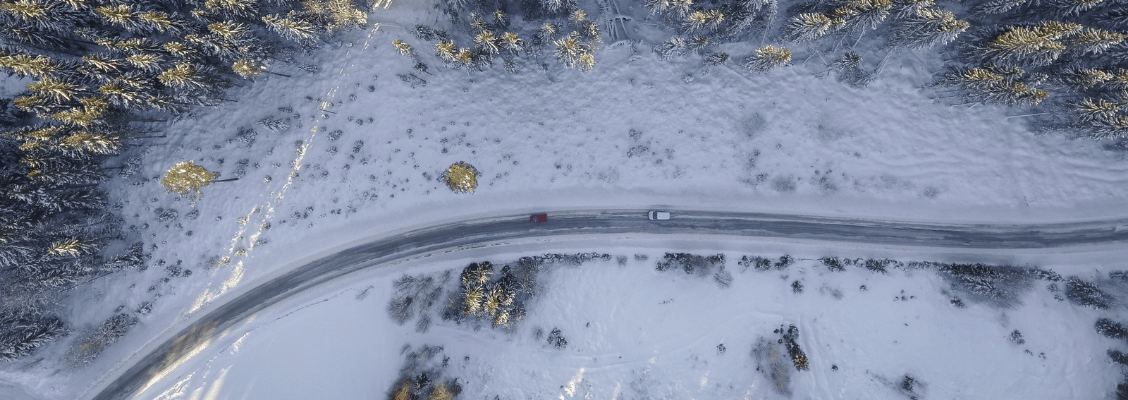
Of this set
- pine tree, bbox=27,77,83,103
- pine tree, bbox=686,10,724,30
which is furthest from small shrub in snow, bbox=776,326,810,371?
pine tree, bbox=27,77,83,103

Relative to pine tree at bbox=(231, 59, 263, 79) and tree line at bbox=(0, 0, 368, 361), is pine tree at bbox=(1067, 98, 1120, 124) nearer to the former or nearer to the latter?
tree line at bbox=(0, 0, 368, 361)

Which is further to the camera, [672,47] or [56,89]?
[672,47]

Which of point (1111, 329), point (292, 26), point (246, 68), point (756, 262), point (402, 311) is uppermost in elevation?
point (292, 26)

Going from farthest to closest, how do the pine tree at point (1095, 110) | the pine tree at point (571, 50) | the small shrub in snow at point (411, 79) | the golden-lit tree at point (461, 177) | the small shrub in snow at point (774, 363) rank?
1. the small shrub in snow at point (411, 79)
2. the golden-lit tree at point (461, 177)
3. the small shrub in snow at point (774, 363)
4. the pine tree at point (571, 50)
5. the pine tree at point (1095, 110)

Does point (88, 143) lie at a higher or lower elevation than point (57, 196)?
higher

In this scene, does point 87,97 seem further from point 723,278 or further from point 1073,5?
point 1073,5

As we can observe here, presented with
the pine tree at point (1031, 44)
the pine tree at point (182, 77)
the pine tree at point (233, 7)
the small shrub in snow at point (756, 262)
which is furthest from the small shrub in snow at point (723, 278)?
the pine tree at point (182, 77)

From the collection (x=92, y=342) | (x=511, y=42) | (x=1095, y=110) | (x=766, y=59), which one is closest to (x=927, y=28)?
(x=766, y=59)

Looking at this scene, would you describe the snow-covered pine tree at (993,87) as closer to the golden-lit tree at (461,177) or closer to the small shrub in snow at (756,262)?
the small shrub in snow at (756,262)
